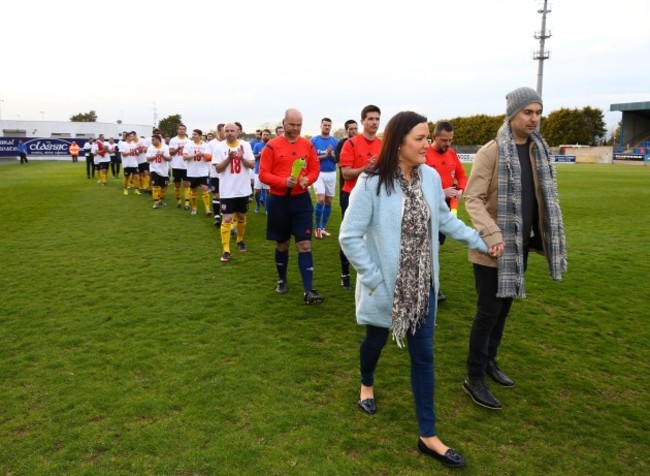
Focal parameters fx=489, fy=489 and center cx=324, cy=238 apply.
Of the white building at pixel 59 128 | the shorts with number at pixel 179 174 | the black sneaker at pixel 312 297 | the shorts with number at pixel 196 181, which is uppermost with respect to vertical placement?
the white building at pixel 59 128

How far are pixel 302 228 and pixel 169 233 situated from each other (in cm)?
520

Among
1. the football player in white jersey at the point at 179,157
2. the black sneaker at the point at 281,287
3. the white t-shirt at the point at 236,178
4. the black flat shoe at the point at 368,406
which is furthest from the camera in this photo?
the football player in white jersey at the point at 179,157

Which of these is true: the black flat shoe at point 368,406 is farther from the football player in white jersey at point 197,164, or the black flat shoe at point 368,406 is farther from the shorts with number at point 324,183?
the football player in white jersey at point 197,164

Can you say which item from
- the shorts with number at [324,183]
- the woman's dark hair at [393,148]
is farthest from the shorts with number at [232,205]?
the woman's dark hair at [393,148]

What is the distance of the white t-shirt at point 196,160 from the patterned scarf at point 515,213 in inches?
375

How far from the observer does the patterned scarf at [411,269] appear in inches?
112

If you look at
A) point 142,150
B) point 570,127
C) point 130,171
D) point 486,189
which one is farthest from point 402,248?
point 570,127

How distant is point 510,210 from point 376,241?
1.10 meters

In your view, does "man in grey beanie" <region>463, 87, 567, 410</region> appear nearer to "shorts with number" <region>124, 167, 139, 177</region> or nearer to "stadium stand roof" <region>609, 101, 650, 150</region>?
"shorts with number" <region>124, 167, 139, 177</region>

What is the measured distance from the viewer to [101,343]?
4.58 m

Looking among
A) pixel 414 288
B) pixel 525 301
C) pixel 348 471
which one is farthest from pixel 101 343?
pixel 525 301

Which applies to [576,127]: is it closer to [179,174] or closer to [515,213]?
[179,174]

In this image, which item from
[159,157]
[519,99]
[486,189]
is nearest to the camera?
[519,99]

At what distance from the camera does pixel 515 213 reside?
11.1 ft
